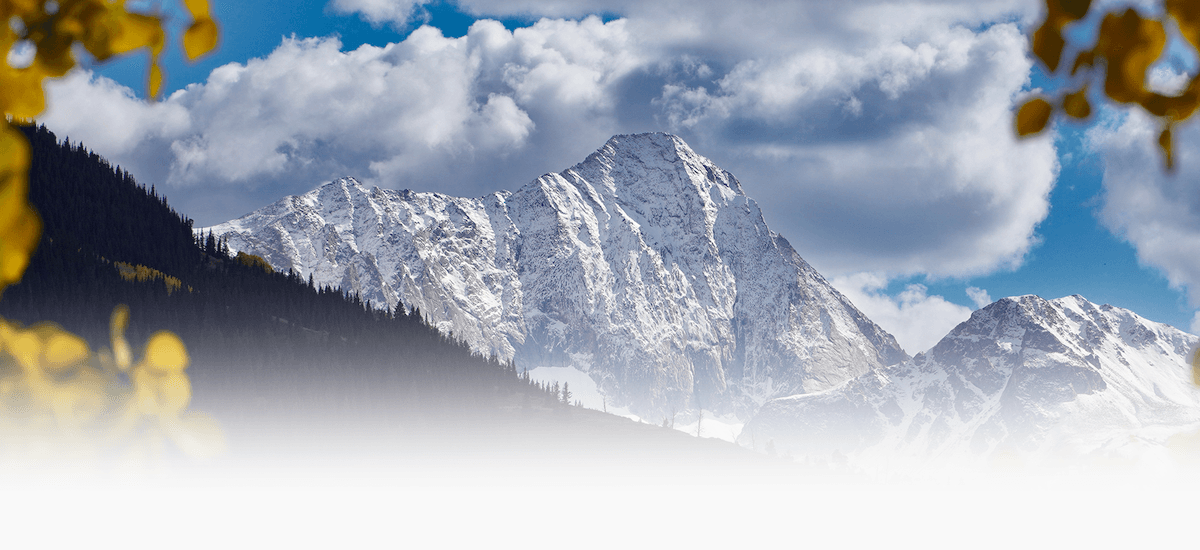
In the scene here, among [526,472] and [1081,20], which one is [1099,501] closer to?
[1081,20]

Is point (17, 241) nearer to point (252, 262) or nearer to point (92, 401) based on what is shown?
point (92, 401)

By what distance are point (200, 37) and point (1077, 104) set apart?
1.71 metres

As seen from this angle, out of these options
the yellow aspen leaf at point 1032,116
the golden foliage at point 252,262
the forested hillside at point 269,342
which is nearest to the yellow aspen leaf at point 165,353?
the yellow aspen leaf at point 1032,116

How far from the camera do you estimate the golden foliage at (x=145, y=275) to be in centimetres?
13325

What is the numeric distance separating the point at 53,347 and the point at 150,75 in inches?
33.2

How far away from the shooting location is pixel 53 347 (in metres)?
2.18

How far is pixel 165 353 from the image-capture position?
2096mm

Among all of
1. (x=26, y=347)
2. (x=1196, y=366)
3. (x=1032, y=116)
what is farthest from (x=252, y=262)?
(x=1032, y=116)

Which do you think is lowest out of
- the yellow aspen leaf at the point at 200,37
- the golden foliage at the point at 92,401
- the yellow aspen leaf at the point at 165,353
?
the golden foliage at the point at 92,401

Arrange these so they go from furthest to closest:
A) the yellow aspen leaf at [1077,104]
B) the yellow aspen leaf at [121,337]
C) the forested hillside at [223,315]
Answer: the forested hillside at [223,315] → the yellow aspen leaf at [121,337] → the yellow aspen leaf at [1077,104]

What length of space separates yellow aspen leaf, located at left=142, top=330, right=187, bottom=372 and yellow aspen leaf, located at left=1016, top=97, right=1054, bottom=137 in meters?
1.84

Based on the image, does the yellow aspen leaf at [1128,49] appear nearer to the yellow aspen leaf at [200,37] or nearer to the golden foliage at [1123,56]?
the golden foliage at [1123,56]

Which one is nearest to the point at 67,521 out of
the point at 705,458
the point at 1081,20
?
the point at 1081,20

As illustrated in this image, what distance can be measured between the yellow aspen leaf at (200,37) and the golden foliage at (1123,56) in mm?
1585
